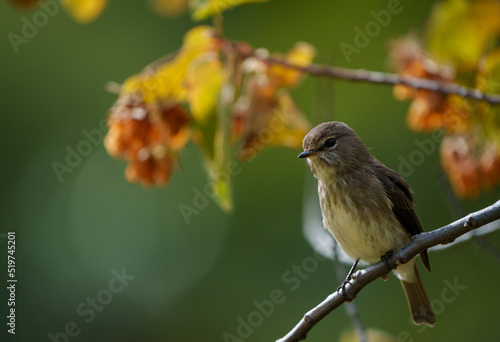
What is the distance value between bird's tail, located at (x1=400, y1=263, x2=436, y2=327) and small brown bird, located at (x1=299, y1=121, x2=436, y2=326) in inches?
19.5

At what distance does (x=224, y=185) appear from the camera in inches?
107

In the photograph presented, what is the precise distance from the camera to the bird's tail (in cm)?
350

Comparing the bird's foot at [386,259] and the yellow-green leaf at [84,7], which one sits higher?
the yellow-green leaf at [84,7]

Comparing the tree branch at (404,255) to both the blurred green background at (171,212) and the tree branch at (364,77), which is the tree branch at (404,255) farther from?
the blurred green background at (171,212)

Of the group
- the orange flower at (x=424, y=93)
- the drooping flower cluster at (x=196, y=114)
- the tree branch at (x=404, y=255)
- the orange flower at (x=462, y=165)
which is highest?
the drooping flower cluster at (x=196, y=114)

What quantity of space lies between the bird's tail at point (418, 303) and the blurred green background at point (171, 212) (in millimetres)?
3084

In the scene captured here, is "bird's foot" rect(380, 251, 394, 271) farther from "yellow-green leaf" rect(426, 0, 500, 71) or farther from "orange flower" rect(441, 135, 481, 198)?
"yellow-green leaf" rect(426, 0, 500, 71)

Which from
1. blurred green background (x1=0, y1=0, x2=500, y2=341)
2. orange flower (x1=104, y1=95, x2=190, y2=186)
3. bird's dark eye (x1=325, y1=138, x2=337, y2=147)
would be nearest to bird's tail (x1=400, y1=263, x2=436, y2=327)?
bird's dark eye (x1=325, y1=138, x2=337, y2=147)

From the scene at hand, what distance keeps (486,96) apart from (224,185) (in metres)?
1.21

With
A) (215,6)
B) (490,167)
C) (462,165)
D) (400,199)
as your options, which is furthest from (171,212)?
(215,6)

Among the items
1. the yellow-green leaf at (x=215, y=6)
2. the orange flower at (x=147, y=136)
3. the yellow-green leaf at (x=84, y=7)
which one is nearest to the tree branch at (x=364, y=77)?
the yellow-green leaf at (x=215, y=6)

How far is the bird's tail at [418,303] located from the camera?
350cm

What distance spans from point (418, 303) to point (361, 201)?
0.87 metres

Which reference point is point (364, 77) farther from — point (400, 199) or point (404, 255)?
point (404, 255)
